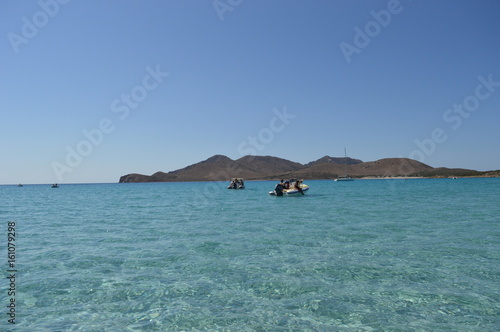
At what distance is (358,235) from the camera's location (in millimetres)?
17484

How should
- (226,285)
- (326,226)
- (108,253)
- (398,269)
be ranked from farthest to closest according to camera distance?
(326,226)
(108,253)
(398,269)
(226,285)

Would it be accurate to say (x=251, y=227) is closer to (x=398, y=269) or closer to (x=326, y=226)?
(x=326, y=226)

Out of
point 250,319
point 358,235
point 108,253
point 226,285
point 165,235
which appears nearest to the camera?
point 250,319

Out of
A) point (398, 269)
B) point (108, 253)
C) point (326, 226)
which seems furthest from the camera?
point (326, 226)

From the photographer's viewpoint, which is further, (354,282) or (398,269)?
(398,269)

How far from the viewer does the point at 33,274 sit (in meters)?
11.2

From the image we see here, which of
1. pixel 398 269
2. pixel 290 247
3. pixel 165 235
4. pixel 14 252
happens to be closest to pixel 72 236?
pixel 14 252

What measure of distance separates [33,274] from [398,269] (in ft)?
42.0

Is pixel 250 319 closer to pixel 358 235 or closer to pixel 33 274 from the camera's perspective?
pixel 33 274

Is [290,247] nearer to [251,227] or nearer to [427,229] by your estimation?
[251,227]

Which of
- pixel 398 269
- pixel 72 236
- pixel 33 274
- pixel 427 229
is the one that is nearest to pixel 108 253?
pixel 33 274

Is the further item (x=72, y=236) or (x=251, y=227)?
(x=251, y=227)

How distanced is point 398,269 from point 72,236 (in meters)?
18.1

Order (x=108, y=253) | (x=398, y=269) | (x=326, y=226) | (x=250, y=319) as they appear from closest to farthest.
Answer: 1. (x=250, y=319)
2. (x=398, y=269)
3. (x=108, y=253)
4. (x=326, y=226)
